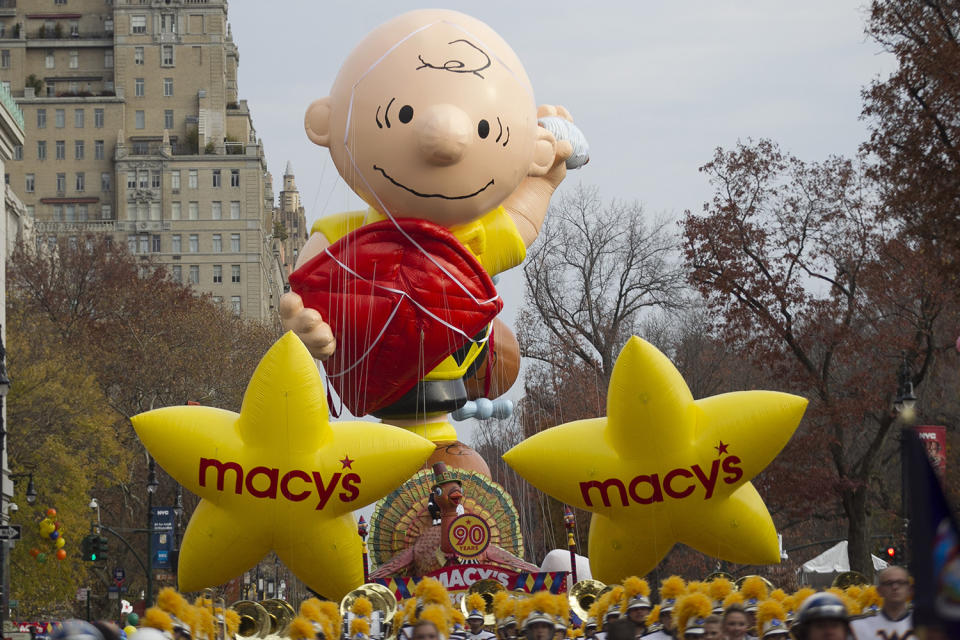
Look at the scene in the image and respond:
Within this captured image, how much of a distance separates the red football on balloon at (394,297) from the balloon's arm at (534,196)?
1.17m

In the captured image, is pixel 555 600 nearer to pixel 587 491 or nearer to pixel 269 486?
pixel 587 491

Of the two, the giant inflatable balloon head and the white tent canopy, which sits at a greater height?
the giant inflatable balloon head

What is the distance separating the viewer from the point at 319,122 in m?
15.7

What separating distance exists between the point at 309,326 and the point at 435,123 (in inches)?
90.7

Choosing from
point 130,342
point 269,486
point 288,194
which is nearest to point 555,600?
point 269,486

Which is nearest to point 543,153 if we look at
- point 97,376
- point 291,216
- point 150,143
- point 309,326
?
point 309,326

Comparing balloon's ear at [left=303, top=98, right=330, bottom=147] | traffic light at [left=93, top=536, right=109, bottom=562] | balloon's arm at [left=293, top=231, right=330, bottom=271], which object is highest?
balloon's ear at [left=303, top=98, right=330, bottom=147]

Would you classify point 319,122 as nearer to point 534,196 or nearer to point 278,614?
point 534,196

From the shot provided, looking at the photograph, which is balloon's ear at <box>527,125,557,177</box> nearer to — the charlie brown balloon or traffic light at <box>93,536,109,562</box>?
the charlie brown balloon

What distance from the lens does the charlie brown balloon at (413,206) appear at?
14.6 metres

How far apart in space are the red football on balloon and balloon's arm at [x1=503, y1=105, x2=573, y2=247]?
1.17 m

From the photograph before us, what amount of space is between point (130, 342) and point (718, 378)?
1674 centimetres

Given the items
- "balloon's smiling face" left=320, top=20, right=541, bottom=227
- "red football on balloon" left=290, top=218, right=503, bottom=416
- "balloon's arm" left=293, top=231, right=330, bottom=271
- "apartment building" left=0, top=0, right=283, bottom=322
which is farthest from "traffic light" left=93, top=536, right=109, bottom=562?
"apartment building" left=0, top=0, right=283, bottom=322

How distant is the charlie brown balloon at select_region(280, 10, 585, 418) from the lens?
1456 centimetres
